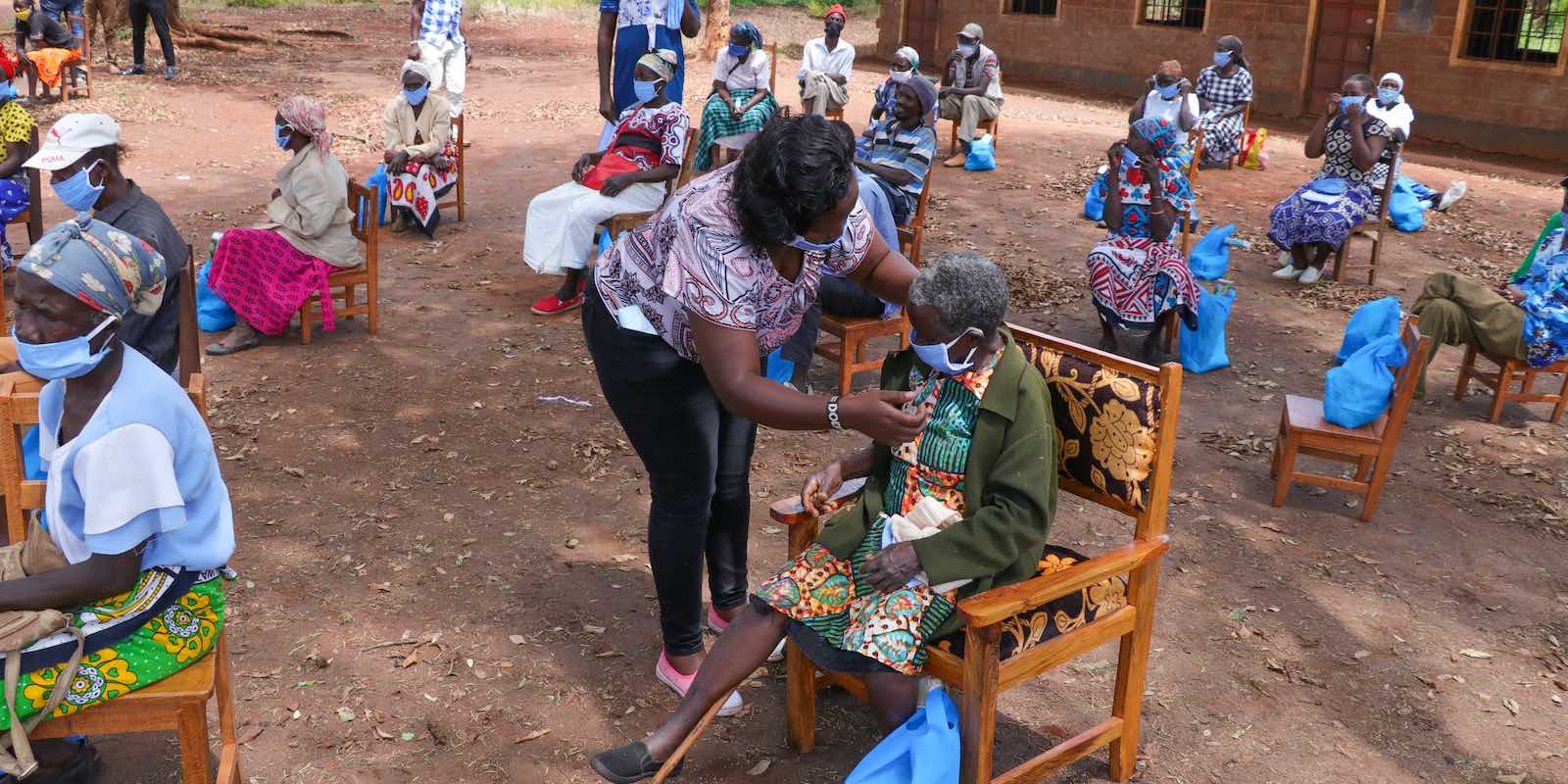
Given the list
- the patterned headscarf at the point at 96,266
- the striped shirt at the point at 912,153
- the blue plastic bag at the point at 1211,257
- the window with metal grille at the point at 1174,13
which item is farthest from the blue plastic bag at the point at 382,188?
the window with metal grille at the point at 1174,13

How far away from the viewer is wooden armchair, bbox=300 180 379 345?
7742 mm

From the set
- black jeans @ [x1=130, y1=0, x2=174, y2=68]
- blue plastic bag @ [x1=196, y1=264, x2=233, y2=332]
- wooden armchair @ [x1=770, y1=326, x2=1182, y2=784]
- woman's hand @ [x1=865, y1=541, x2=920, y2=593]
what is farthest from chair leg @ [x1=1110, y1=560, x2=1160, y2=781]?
black jeans @ [x1=130, y1=0, x2=174, y2=68]

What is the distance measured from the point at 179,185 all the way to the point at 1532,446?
446 inches

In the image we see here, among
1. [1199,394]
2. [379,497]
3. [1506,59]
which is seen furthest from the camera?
[1506,59]

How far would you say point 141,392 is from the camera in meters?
2.94

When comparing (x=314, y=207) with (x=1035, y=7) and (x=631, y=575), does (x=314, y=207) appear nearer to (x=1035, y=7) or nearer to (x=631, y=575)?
(x=631, y=575)

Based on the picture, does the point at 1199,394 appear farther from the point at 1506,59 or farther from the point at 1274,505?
the point at 1506,59

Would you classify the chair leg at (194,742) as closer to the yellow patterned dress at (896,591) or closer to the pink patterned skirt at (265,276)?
the yellow patterned dress at (896,591)

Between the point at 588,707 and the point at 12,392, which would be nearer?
the point at 12,392

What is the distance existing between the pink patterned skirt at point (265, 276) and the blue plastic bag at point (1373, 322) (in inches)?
238

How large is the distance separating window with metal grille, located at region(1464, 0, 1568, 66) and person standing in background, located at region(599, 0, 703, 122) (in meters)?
12.0

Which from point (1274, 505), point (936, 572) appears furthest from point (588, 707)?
point (1274, 505)

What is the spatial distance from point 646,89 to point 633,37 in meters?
0.77

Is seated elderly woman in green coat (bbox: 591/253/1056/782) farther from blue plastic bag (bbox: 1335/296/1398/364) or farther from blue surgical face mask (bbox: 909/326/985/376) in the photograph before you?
blue plastic bag (bbox: 1335/296/1398/364)
